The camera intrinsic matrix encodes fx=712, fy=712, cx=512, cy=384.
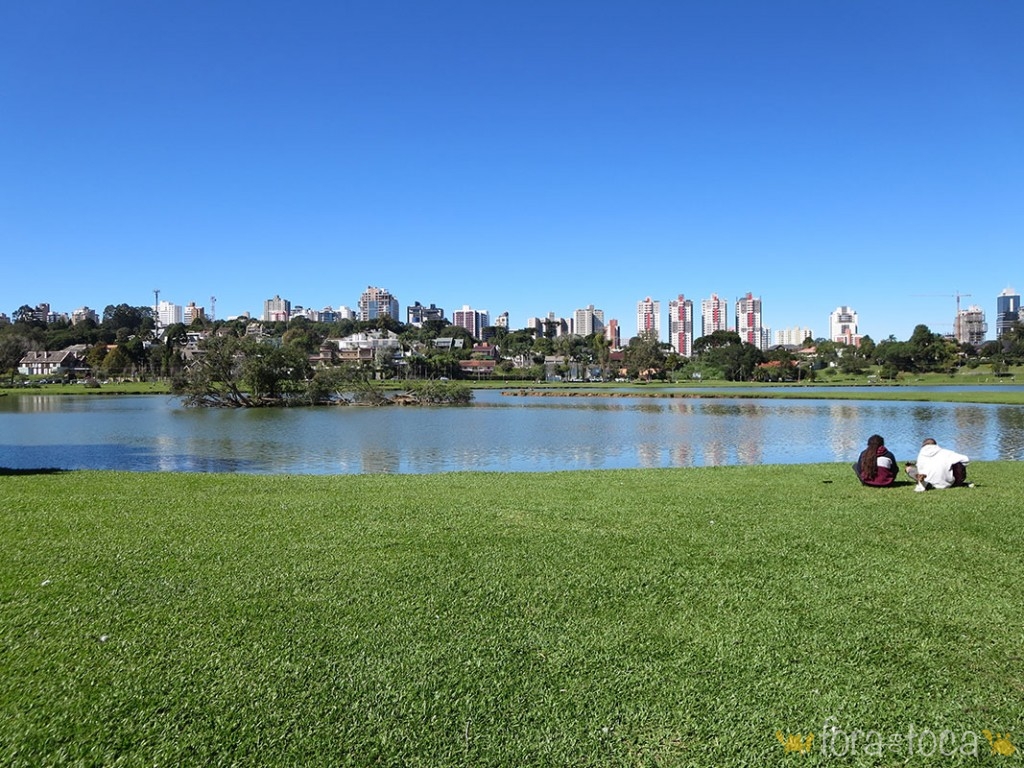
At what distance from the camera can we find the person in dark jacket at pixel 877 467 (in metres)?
11.5

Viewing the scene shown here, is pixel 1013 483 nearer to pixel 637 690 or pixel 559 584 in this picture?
pixel 559 584

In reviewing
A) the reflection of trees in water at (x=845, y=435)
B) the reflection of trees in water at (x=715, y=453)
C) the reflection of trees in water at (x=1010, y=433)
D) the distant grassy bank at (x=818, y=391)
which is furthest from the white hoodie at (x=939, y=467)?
the distant grassy bank at (x=818, y=391)

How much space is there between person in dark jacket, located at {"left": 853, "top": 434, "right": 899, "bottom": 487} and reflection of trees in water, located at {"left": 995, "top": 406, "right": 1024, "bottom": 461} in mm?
12004

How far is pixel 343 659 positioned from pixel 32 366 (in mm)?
169279

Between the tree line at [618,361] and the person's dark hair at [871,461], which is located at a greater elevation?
the tree line at [618,361]

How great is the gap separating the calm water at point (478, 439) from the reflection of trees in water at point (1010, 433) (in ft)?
0.18

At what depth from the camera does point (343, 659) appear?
4.74m

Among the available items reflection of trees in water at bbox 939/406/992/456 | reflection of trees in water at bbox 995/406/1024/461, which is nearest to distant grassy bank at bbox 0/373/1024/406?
reflection of trees in water at bbox 995/406/1024/461

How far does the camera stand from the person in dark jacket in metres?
11.5

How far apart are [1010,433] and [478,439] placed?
22057 mm

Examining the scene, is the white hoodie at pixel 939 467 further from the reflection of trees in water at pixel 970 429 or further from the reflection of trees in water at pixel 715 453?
the reflection of trees in water at pixel 970 429

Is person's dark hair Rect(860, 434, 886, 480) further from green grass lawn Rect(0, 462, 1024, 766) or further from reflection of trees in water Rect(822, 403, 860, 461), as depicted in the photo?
reflection of trees in water Rect(822, 403, 860, 461)

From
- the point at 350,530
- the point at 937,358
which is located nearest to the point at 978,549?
the point at 350,530

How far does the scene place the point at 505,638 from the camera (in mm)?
5078
